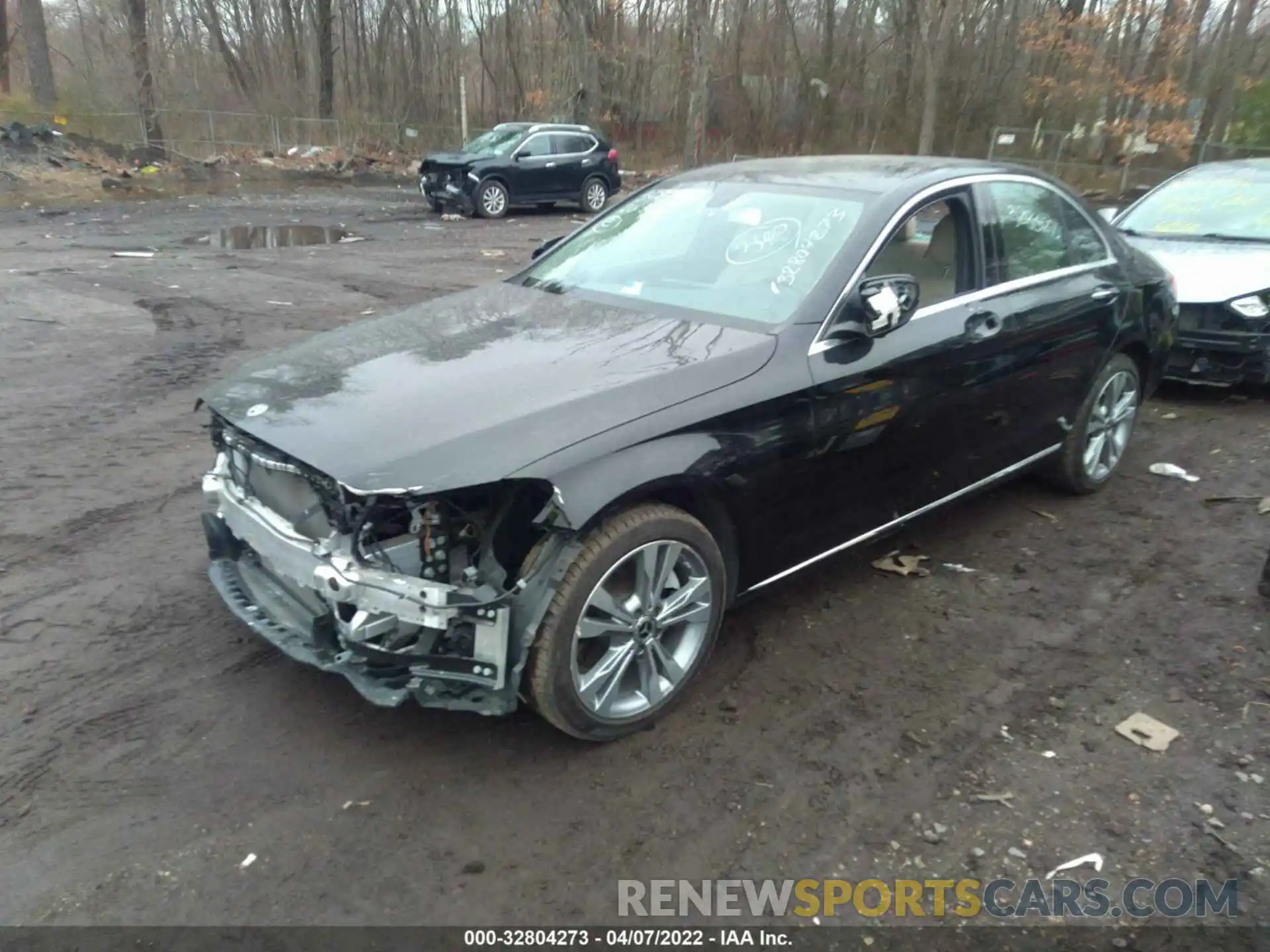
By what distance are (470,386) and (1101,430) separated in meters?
3.70

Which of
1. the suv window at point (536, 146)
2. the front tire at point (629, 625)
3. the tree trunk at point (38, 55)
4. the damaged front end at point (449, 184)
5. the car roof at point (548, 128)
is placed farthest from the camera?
the tree trunk at point (38, 55)

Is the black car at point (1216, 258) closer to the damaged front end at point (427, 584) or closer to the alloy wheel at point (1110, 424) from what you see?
the alloy wheel at point (1110, 424)

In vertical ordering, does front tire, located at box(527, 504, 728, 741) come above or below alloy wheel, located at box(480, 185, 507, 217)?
below

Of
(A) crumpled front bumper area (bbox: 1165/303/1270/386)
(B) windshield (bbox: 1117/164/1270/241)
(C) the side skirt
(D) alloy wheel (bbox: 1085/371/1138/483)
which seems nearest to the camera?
(C) the side skirt

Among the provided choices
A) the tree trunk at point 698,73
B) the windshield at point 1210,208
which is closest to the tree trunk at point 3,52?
the tree trunk at point 698,73

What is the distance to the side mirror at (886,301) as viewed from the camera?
3.43m

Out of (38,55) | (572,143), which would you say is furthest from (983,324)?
(38,55)

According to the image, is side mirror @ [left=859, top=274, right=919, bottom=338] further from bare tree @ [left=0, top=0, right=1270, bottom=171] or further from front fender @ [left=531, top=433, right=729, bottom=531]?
bare tree @ [left=0, top=0, right=1270, bottom=171]

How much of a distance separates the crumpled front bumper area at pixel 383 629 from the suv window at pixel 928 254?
2062 millimetres

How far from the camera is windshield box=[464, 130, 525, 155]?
18.9 metres

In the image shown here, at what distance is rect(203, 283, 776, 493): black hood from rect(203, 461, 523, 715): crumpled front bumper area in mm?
304

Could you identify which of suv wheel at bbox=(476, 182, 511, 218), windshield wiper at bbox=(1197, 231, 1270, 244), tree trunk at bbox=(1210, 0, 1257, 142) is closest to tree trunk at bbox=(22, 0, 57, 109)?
suv wheel at bbox=(476, 182, 511, 218)

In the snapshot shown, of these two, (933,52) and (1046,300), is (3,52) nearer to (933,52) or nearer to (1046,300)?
(933,52)

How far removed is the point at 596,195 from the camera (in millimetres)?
20453
